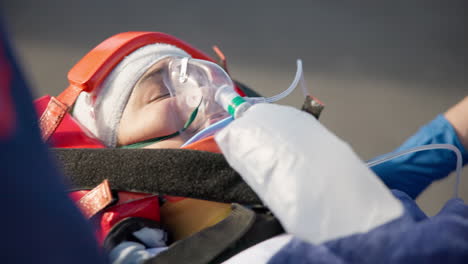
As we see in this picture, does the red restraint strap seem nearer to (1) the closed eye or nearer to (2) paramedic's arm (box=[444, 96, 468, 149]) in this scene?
(1) the closed eye

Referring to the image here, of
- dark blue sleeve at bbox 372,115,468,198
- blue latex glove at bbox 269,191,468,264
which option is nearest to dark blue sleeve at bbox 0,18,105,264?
blue latex glove at bbox 269,191,468,264

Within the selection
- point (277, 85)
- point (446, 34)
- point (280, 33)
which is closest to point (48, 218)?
point (277, 85)

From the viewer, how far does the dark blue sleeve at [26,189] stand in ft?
0.67

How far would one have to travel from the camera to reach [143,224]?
525mm

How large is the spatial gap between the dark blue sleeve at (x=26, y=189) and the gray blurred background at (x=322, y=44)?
38.8 inches

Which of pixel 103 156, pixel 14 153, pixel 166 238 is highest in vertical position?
pixel 14 153

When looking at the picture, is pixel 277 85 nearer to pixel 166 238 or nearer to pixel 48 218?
pixel 166 238

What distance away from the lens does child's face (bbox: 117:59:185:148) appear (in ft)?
2.12

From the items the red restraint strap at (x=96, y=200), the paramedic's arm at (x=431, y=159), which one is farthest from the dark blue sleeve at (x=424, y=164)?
the red restraint strap at (x=96, y=200)

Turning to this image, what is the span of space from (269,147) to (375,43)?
97 centimetres

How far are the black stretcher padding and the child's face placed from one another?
90 millimetres

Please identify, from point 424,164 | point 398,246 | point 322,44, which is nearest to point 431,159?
point 424,164

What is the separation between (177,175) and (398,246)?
11.3 inches

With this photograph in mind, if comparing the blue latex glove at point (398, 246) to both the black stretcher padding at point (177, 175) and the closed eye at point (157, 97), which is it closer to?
the black stretcher padding at point (177, 175)
